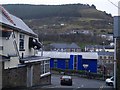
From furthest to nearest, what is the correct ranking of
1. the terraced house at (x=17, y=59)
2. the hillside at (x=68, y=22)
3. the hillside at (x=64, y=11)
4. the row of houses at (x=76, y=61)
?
the hillside at (x=64, y=11), the hillside at (x=68, y=22), the row of houses at (x=76, y=61), the terraced house at (x=17, y=59)

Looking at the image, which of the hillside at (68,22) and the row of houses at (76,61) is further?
the hillside at (68,22)

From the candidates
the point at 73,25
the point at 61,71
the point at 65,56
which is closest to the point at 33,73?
the point at 61,71

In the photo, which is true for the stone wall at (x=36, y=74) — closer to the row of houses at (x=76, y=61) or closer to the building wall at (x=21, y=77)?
the building wall at (x=21, y=77)

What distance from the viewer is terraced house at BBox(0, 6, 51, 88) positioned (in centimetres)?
2047

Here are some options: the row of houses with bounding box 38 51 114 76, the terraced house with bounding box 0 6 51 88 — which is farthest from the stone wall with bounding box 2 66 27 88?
the row of houses with bounding box 38 51 114 76

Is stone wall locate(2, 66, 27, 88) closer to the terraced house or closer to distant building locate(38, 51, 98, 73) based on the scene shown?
the terraced house

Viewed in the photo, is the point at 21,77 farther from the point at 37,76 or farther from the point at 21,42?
→ the point at 37,76

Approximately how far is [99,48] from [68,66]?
5937 cm

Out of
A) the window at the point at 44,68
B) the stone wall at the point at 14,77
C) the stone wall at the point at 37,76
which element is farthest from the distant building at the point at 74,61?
the stone wall at the point at 14,77

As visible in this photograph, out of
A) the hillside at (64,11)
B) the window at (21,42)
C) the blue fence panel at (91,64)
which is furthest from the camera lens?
the hillside at (64,11)

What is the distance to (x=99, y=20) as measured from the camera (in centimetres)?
17662

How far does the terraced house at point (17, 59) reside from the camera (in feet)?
67.2

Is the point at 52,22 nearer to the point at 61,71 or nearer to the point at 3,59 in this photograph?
the point at 61,71

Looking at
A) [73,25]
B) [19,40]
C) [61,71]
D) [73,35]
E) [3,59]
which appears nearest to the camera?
[3,59]
